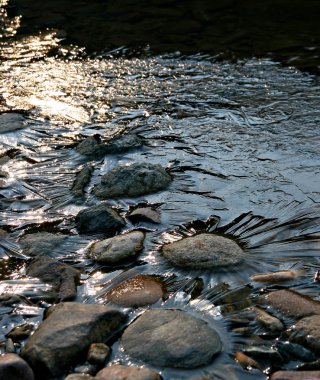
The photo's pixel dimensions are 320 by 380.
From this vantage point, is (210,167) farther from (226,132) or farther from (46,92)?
(46,92)

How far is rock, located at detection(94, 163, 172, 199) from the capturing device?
406cm

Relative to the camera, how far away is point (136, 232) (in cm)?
354

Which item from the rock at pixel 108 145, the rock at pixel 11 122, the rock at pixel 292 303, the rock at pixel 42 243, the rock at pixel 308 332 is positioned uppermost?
the rock at pixel 11 122

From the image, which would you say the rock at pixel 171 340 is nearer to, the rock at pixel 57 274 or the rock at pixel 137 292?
the rock at pixel 137 292

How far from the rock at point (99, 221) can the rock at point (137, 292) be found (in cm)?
55

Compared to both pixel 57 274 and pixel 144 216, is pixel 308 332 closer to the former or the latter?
pixel 57 274

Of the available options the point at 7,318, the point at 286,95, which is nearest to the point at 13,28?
the point at 286,95

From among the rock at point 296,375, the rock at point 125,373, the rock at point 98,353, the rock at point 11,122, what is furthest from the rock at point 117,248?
the rock at point 11,122

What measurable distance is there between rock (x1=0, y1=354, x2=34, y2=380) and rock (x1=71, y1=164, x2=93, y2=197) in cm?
175

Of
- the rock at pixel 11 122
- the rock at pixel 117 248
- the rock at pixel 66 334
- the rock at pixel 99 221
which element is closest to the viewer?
the rock at pixel 66 334

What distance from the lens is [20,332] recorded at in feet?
9.02

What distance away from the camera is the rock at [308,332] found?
2.55 m

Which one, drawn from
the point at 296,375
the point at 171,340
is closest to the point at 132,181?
the point at 171,340

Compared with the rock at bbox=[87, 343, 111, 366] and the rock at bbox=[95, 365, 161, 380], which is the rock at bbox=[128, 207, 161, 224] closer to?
the rock at bbox=[87, 343, 111, 366]
